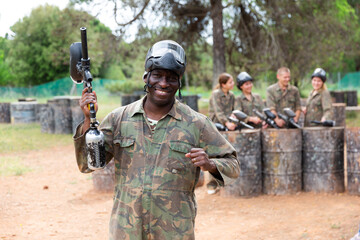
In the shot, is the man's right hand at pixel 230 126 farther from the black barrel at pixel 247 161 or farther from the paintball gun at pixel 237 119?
the black barrel at pixel 247 161

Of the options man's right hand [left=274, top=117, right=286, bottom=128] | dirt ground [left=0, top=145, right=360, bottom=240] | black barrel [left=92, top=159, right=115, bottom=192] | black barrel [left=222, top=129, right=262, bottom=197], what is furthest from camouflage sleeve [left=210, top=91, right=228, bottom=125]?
black barrel [left=92, top=159, right=115, bottom=192]

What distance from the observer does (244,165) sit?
6.83 metres

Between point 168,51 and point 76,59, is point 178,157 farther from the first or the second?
point 76,59

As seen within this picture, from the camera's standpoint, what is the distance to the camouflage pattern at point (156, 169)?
2652 millimetres

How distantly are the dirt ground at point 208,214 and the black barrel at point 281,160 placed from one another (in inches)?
6.6

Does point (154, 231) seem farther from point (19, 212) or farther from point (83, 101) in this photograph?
point (19, 212)

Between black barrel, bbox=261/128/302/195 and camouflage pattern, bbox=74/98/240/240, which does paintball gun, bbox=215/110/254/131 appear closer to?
black barrel, bbox=261/128/302/195

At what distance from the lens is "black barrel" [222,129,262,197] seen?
6770 mm

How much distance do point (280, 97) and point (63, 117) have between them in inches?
339

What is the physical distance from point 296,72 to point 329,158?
10373mm

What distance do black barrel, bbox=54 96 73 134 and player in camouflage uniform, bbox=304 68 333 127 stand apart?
346 inches

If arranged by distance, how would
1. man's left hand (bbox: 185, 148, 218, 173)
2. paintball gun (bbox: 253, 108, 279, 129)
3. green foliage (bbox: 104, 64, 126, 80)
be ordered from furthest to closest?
green foliage (bbox: 104, 64, 126, 80) → paintball gun (bbox: 253, 108, 279, 129) → man's left hand (bbox: 185, 148, 218, 173)

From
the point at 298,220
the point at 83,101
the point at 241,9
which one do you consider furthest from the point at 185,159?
the point at 241,9

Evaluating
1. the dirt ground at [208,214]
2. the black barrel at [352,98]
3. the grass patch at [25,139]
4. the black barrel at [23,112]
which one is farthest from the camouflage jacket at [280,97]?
the black barrel at [352,98]
